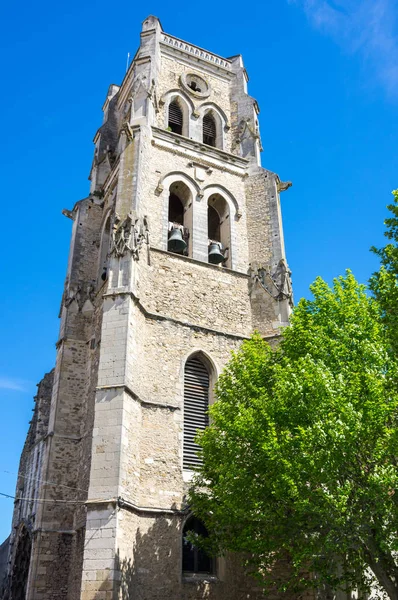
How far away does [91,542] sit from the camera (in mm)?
12297

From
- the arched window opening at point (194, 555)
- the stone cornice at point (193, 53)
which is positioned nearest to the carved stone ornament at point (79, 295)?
the arched window opening at point (194, 555)

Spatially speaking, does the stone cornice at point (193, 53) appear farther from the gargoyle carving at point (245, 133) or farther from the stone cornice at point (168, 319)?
the stone cornice at point (168, 319)

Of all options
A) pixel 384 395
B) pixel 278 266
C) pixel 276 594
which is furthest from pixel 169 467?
pixel 278 266

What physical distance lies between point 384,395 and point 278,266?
8.34 meters

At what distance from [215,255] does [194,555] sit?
350 inches

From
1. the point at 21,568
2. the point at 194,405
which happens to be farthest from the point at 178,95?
the point at 21,568

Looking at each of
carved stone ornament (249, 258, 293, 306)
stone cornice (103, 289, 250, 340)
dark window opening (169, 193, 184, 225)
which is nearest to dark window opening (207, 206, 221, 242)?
dark window opening (169, 193, 184, 225)

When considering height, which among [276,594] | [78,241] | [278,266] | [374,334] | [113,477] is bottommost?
[276,594]

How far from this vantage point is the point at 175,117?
22.8 metres

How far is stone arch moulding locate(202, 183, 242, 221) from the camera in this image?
67.6 feet

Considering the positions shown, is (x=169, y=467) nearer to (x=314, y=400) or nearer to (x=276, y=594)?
(x=276, y=594)

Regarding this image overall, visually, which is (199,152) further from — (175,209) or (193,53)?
(193,53)

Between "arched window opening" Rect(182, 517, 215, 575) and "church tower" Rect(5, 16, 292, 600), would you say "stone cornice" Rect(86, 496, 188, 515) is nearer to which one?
"church tower" Rect(5, 16, 292, 600)

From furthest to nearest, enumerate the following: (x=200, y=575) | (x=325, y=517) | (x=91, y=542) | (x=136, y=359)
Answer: (x=136, y=359)
(x=200, y=575)
(x=91, y=542)
(x=325, y=517)
